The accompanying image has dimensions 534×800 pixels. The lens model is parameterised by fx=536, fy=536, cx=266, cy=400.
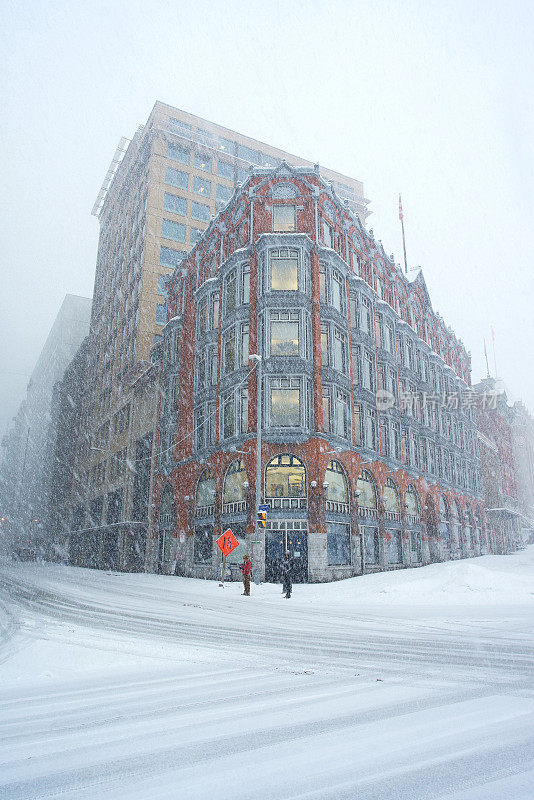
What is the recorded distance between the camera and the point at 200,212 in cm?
5966

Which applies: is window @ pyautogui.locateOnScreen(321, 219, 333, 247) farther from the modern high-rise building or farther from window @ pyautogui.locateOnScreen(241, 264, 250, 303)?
the modern high-rise building

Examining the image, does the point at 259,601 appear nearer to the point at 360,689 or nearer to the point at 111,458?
the point at 360,689

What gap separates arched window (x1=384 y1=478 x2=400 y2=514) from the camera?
36688 mm

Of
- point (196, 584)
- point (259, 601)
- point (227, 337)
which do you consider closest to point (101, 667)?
point (259, 601)

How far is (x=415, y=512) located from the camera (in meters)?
41.2

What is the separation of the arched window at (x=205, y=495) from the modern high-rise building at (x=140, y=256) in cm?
1118

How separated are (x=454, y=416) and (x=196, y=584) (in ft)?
119

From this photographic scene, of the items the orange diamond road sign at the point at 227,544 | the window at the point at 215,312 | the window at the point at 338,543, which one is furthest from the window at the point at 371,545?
the window at the point at 215,312

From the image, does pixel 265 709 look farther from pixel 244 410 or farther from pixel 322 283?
Answer: pixel 322 283

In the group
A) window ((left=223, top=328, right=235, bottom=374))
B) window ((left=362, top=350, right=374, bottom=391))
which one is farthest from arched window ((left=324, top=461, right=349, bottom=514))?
window ((left=223, top=328, right=235, bottom=374))

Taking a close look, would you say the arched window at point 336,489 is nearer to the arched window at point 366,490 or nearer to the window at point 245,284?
the arched window at point 366,490

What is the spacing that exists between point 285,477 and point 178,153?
46.0m

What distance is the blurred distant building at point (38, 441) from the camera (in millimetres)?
118500

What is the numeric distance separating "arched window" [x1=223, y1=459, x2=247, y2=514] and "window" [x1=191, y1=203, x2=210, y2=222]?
36.4m
